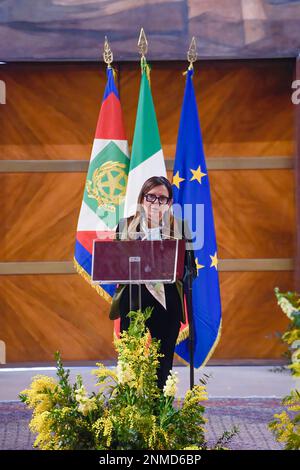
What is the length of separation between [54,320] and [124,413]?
490cm

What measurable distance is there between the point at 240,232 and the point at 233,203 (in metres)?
0.27

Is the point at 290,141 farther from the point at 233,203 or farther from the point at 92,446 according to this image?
the point at 92,446

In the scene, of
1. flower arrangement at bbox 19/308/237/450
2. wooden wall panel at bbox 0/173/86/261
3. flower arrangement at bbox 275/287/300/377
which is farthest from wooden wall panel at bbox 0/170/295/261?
flower arrangement at bbox 275/287/300/377

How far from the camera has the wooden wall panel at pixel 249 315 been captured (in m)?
8.17

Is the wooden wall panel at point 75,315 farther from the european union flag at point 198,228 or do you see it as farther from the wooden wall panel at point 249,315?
the european union flag at point 198,228

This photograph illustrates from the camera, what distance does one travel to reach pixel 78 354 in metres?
8.21

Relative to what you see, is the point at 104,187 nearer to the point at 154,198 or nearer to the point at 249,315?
the point at 154,198

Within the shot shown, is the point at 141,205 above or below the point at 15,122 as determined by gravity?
below

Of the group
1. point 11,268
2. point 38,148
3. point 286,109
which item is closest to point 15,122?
point 38,148

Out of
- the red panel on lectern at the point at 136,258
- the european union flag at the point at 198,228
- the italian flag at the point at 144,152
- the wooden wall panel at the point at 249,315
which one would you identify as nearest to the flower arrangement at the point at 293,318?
the red panel on lectern at the point at 136,258

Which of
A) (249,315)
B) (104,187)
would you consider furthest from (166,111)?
(249,315)

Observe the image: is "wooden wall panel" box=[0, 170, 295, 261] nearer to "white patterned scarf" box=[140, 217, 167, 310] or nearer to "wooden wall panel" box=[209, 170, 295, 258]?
"wooden wall panel" box=[209, 170, 295, 258]

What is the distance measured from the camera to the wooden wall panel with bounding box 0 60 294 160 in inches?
322

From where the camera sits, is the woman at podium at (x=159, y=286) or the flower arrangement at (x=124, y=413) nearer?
the flower arrangement at (x=124, y=413)
